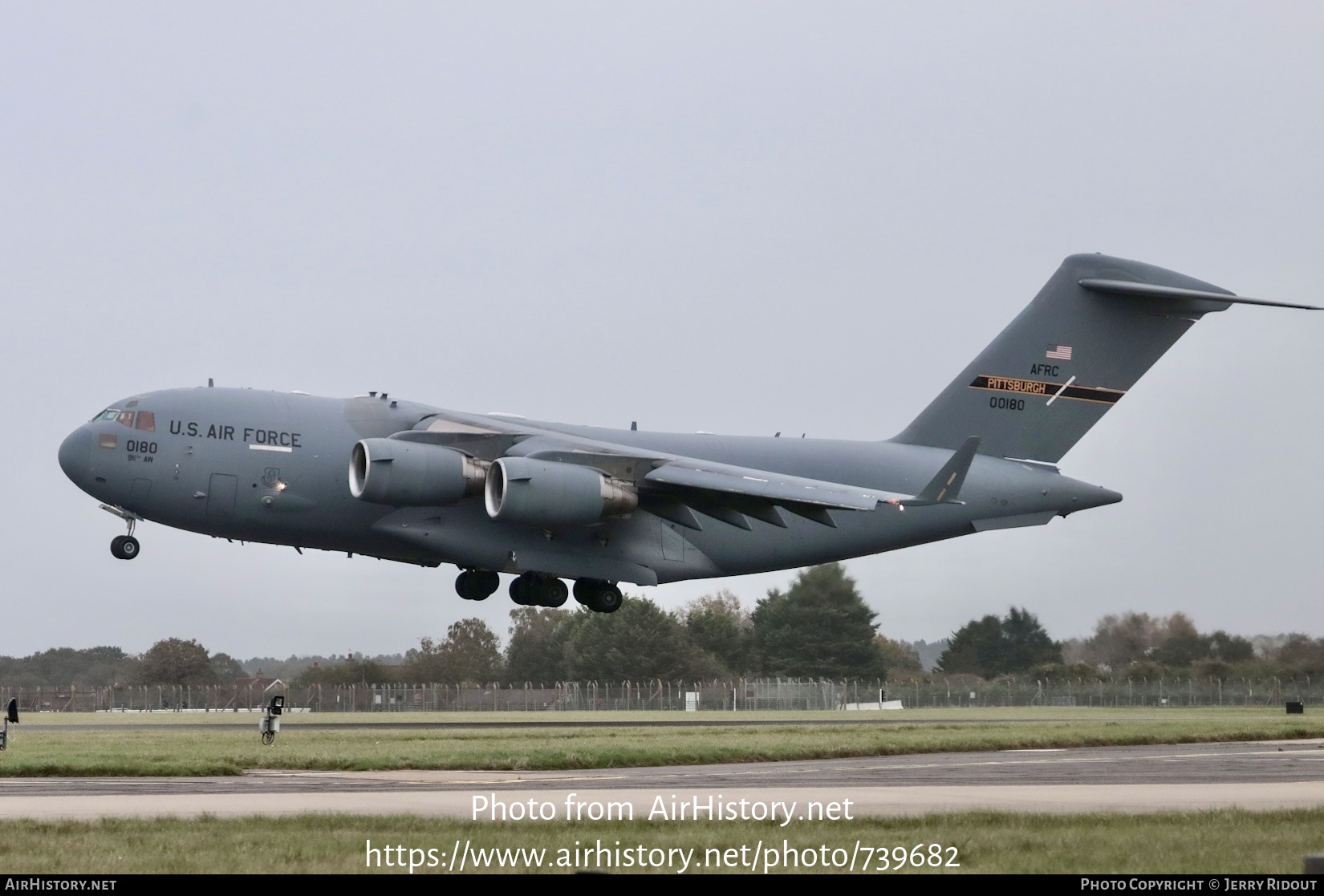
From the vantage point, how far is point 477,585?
30281mm

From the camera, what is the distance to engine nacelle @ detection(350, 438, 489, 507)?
26.3 metres

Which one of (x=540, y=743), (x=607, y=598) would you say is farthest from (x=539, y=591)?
(x=540, y=743)

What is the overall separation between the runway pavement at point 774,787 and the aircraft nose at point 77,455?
1224cm

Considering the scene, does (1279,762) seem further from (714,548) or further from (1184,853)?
(714,548)

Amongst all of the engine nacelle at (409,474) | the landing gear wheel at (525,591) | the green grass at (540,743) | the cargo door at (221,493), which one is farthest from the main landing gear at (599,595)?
the cargo door at (221,493)

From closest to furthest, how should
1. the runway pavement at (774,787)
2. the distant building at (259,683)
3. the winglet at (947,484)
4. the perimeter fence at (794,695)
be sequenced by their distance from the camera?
the runway pavement at (774,787) < the winglet at (947,484) < the perimeter fence at (794,695) < the distant building at (259,683)

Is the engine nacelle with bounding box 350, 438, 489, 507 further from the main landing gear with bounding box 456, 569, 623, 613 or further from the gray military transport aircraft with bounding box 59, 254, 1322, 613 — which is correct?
the main landing gear with bounding box 456, 569, 623, 613

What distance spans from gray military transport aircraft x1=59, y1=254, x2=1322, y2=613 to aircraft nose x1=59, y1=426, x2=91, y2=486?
37 mm

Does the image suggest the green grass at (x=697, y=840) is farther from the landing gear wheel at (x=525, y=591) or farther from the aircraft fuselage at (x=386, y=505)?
the landing gear wheel at (x=525, y=591)

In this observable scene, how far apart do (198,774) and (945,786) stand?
745 cm

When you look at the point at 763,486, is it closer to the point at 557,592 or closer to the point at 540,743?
the point at 557,592

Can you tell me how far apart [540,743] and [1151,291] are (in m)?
18.2

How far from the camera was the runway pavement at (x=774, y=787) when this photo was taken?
11469mm
